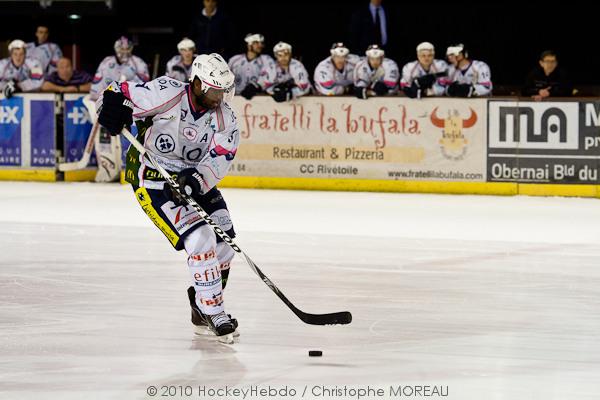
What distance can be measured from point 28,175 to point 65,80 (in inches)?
46.6

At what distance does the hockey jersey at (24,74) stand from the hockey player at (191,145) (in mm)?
9146

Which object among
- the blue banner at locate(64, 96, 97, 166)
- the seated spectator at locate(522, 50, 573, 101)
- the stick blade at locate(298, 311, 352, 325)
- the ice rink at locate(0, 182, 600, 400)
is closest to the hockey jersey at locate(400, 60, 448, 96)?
the seated spectator at locate(522, 50, 573, 101)

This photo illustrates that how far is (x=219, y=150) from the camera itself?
19.7ft

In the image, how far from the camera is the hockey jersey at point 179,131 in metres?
6.00

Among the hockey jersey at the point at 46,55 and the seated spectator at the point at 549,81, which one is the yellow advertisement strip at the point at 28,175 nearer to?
the hockey jersey at the point at 46,55

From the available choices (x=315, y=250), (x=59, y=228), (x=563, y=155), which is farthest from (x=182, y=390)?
(x=563, y=155)

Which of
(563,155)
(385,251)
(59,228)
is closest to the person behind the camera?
(385,251)

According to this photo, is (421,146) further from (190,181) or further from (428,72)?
(190,181)

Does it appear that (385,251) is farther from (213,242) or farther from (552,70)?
(552,70)

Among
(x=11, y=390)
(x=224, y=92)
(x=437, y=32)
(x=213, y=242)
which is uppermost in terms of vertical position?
(x=437, y=32)

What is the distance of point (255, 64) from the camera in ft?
46.9

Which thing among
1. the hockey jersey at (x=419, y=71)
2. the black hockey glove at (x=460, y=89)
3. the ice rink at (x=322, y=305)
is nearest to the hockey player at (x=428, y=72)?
the hockey jersey at (x=419, y=71)

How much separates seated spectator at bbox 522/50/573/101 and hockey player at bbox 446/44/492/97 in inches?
17.2

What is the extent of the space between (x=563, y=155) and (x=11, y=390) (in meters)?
8.91
